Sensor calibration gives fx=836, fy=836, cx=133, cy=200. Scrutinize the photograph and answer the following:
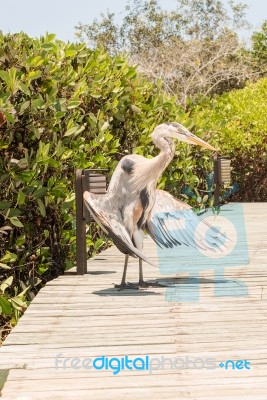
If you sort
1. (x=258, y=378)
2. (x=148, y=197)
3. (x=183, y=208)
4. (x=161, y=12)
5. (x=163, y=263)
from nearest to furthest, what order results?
(x=258, y=378) → (x=148, y=197) → (x=183, y=208) → (x=163, y=263) → (x=161, y=12)

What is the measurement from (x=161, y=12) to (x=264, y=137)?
28.9 m

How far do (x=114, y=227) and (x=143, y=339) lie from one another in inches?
49.1

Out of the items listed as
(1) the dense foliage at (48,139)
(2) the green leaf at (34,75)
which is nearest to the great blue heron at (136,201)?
(1) the dense foliage at (48,139)

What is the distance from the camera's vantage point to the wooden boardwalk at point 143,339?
4.26 meters

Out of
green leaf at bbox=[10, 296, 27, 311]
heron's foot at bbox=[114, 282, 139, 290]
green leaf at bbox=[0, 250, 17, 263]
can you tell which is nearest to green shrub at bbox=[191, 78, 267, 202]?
heron's foot at bbox=[114, 282, 139, 290]

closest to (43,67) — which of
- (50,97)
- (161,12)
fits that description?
(50,97)

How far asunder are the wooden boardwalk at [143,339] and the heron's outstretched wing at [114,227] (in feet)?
1.50

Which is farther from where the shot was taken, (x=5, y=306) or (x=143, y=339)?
(x=5, y=306)

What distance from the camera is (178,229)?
6.86 metres

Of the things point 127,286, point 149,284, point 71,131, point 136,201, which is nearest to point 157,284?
point 149,284

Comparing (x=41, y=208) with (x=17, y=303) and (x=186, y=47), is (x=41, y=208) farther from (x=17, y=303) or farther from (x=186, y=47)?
(x=186, y=47)

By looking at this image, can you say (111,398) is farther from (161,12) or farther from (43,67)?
(161,12)

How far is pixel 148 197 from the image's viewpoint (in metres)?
6.57

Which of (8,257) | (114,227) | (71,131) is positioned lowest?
(8,257)
